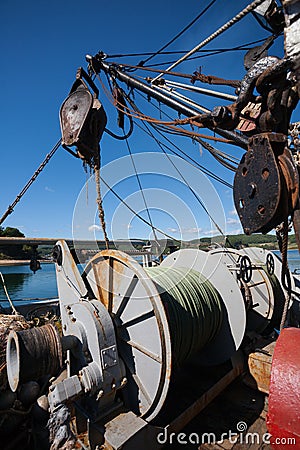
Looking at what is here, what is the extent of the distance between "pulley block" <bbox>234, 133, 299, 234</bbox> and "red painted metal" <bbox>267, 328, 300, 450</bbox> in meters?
0.66

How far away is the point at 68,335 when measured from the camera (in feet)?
9.24

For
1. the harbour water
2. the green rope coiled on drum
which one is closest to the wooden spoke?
the green rope coiled on drum

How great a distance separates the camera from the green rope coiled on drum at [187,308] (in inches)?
115

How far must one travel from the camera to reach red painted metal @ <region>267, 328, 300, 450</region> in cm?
113

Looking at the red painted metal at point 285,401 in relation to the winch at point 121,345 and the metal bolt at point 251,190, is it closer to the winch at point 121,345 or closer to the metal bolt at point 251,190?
the metal bolt at point 251,190

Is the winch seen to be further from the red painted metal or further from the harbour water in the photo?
the harbour water

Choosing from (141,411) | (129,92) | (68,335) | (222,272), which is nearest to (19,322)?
(68,335)

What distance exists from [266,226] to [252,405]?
3002 mm

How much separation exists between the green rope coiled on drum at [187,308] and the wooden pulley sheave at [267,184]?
1470 millimetres

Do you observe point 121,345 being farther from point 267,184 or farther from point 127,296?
point 267,184

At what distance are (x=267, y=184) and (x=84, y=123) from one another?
218 centimetres

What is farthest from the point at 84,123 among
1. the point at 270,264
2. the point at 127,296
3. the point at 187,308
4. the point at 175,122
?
the point at 270,264

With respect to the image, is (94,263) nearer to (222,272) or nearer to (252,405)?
(222,272)

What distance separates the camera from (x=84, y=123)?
→ 9.45 feet
